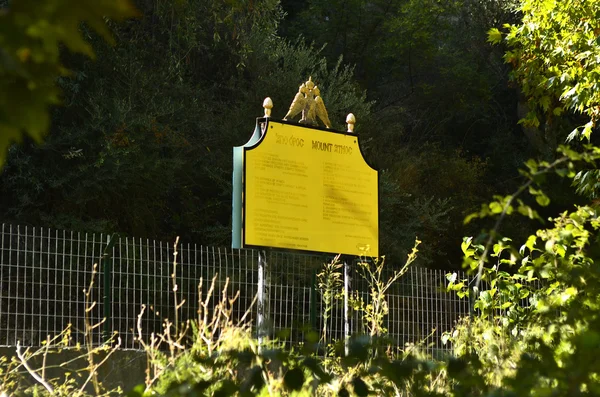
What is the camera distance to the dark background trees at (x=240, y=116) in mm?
13541

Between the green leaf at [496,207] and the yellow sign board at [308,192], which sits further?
the yellow sign board at [308,192]

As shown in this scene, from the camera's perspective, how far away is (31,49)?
155 centimetres

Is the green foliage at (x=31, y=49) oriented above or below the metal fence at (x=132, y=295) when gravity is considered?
above

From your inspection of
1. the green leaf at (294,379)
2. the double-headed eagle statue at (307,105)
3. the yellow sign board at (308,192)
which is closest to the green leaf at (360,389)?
the green leaf at (294,379)

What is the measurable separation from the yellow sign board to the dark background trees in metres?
4.60

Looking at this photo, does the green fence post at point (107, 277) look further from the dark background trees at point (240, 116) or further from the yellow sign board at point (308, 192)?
the dark background trees at point (240, 116)

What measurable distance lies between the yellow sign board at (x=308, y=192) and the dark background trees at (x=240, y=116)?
4.60 m

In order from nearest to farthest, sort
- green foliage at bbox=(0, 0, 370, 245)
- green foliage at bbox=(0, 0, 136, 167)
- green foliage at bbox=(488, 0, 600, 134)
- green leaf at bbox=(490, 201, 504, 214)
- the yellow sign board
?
green foliage at bbox=(0, 0, 136, 167), green leaf at bbox=(490, 201, 504, 214), the yellow sign board, green foliage at bbox=(488, 0, 600, 134), green foliage at bbox=(0, 0, 370, 245)

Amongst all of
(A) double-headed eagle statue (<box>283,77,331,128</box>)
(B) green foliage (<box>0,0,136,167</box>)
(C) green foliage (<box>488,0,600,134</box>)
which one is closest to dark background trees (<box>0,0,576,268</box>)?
(A) double-headed eagle statue (<box>283,77,331,128</box>)

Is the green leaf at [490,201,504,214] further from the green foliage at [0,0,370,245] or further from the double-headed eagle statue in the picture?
the green foliage at [0,0,370,245]

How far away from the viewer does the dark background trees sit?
1354 centimetres

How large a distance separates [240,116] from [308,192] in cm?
724

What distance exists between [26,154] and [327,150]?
635cm

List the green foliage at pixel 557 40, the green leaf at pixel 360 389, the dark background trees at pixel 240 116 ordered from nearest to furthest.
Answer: the green leaf at pixel 360 389
the green foliage at pixel 557 40
the dark background trees at pixel 240 116
